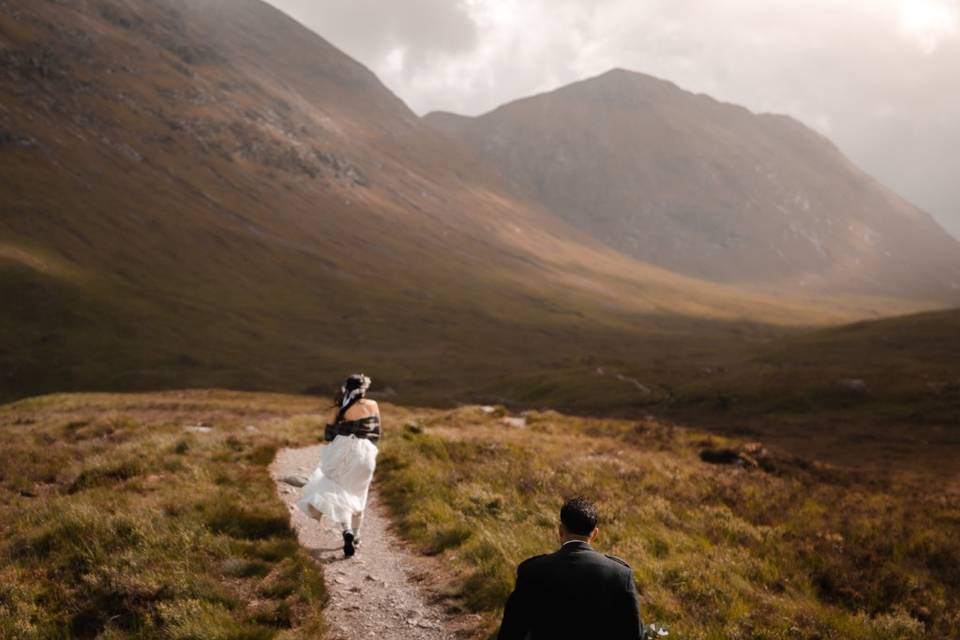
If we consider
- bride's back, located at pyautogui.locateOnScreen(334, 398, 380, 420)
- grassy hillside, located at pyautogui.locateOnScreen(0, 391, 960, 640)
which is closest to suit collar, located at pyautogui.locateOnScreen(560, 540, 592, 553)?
grassy hillside, located at pyautogui.locateOnScreen(0, 391, 960, 640)

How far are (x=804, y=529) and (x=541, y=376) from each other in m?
80.7

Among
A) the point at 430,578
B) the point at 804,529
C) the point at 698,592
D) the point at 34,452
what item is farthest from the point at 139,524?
the point at 804,529

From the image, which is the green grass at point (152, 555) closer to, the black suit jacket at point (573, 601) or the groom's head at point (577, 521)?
the black suit jacket at point (573, 601)

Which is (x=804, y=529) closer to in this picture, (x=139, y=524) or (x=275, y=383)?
(x=139, y=524)

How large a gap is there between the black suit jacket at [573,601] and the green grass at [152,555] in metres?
4.32

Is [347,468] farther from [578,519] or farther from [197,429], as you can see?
[197,429]

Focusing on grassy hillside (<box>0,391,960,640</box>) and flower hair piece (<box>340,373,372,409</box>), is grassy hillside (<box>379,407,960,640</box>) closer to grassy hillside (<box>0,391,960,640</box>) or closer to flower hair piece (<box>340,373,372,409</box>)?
grassy hillside (<box>0,391,960,640</box>)

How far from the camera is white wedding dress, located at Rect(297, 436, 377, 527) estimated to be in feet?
40.9

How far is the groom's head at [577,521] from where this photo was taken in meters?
5.75

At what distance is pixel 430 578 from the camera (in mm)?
11195

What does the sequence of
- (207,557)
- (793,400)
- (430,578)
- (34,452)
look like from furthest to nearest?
(793,400)
(34,452)
(430,578)
(207,557)

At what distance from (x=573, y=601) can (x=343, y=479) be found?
8.37 meters

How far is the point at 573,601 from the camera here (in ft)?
17.7

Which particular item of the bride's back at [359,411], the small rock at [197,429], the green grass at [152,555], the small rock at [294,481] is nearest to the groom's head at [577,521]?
the green grass at [152,555]
